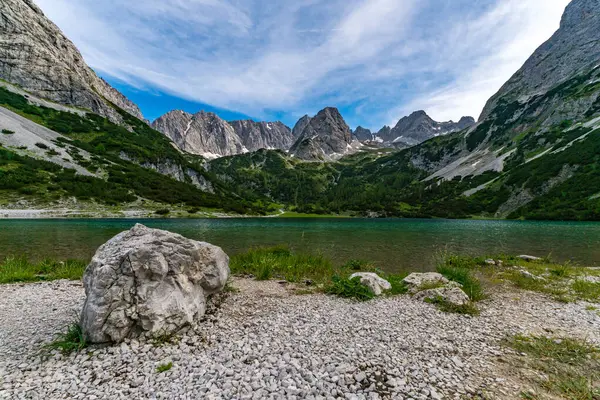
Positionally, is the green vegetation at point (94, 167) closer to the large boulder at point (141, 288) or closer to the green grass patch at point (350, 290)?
the large boulder at point (141, 288)

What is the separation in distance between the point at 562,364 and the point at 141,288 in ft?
40.7

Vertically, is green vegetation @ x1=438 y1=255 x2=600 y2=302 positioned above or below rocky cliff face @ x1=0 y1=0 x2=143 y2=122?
below

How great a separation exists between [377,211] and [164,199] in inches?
5691

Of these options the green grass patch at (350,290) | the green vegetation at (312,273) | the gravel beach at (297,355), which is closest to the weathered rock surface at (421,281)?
the green vegetation at (312,273)

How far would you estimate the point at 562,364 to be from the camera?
6.78 m

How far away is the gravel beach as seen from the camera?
18.8 ft

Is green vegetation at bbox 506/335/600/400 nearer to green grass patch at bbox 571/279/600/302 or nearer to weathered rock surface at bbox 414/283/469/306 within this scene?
weathered rock surface at bbox 414/283/469/306

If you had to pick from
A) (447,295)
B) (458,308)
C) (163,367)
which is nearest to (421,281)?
(447,295)

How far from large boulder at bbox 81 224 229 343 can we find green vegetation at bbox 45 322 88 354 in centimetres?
23

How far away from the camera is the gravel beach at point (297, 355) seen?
5727 millimetres

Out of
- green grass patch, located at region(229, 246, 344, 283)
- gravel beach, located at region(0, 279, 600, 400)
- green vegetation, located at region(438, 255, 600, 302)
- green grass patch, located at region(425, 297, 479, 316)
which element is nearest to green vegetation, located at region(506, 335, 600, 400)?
gravel beach, located at region(0, 279, 600, 400)

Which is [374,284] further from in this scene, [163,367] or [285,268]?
[163,367]

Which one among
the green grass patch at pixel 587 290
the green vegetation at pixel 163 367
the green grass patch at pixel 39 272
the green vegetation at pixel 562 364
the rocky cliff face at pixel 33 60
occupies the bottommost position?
the green grass patch at pixel 39 272

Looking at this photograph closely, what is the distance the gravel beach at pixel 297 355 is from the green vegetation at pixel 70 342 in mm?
250
